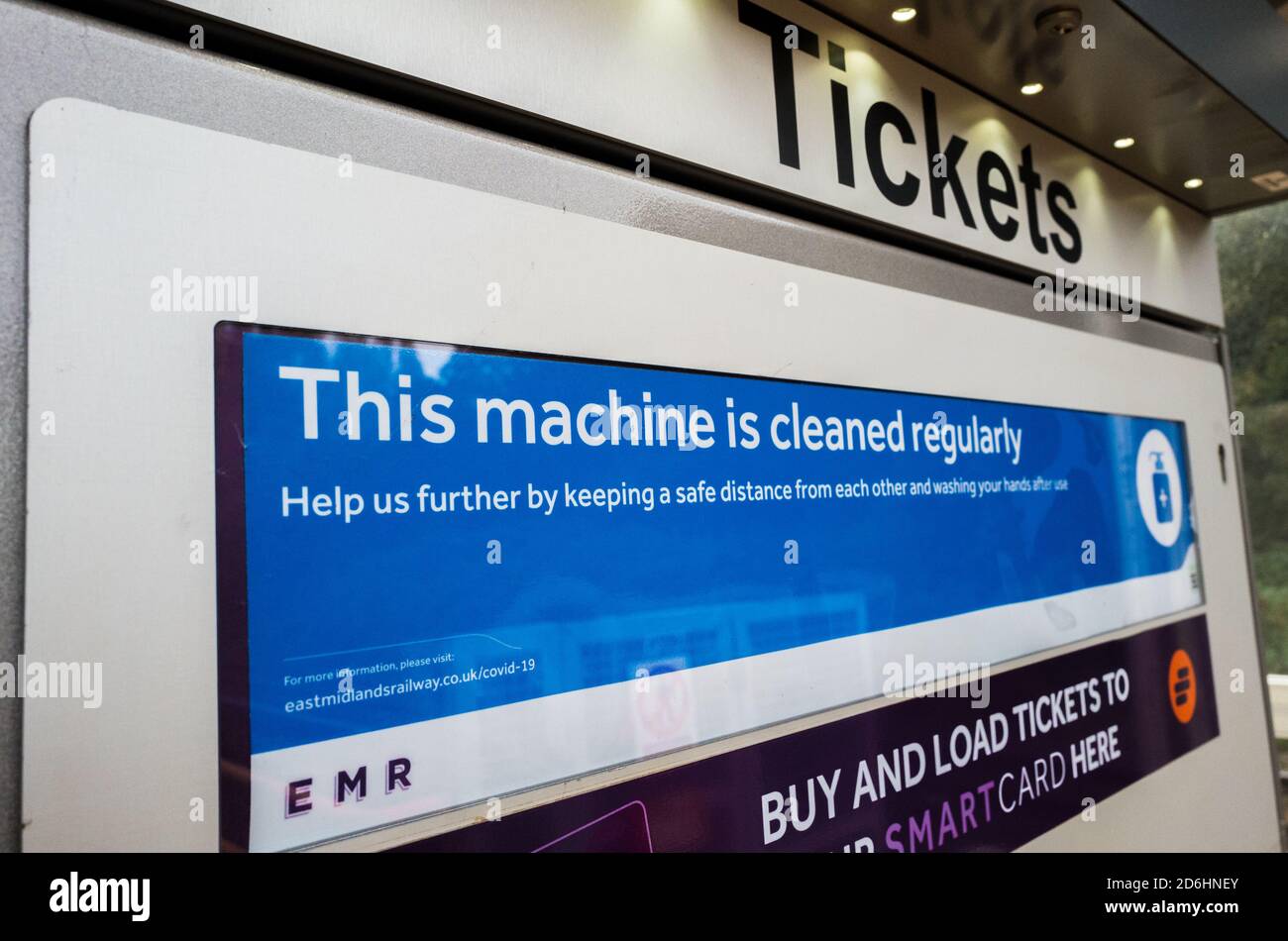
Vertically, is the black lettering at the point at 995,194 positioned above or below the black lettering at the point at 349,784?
above

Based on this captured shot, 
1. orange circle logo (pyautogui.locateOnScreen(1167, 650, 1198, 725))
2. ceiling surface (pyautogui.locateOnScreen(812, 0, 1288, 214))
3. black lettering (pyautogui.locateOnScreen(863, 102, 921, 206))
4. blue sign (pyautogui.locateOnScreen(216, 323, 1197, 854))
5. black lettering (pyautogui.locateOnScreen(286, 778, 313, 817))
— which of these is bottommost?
orange circle logo (pyautogui.locateOnScreen(1167, 650, 1198, 725))

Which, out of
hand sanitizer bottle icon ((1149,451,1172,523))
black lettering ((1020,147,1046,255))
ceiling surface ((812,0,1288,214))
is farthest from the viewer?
hand sanitizer bottle icon ((1149,451,1172,523))

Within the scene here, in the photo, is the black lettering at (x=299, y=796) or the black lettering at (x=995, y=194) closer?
the black lettering at (x=299, y=796)

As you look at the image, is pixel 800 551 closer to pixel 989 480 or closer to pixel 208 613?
pixel 989 480

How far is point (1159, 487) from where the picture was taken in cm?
326

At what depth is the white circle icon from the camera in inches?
124

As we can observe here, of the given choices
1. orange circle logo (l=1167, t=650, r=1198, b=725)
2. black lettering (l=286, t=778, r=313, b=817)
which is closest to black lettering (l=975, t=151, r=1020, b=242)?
orange circle logo (l=1167, t=650, r=1198, b=725)

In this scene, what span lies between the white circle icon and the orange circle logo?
439 mm

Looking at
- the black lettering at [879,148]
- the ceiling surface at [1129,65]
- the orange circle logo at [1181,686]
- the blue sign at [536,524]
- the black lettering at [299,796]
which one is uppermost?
the ceiling surface at [1129,65]

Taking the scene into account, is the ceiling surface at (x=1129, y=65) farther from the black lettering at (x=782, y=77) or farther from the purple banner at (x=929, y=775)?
the purple banner at (x=929, y=775)

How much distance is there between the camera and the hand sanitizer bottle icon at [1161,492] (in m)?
3.23

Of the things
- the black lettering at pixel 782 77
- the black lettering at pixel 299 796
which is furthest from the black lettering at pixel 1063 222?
the black lettering at pixel 299 796

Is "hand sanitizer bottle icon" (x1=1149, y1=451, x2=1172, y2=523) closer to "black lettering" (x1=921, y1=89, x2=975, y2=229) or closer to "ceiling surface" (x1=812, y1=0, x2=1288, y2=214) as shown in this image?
"ceiling surface" (x1=812, y1=0, x2=1288, y2=214)

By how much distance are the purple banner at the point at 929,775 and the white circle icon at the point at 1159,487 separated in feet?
1.20
